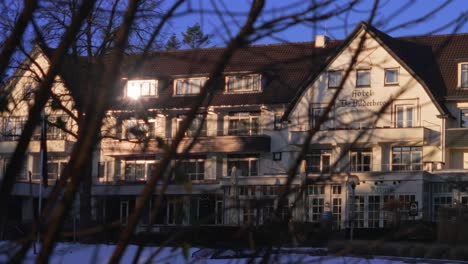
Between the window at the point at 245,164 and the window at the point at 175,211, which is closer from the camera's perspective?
the window at the point at 175,211

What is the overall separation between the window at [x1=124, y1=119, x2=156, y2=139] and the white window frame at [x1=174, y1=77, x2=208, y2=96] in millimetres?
338

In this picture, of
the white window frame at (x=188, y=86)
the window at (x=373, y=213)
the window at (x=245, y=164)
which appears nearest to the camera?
the white window frame at (x=188, y=86)

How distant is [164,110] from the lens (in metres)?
3.31

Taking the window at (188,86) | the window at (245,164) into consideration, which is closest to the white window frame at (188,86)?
the window at (188,86)

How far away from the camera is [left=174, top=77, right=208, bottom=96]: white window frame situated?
2154 millimetres

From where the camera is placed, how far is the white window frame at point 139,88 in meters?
2.53

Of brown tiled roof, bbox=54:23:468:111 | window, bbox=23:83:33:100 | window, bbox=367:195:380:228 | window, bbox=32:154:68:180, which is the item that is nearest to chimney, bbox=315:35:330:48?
brown tiled roof, bbox=54:23:468:111

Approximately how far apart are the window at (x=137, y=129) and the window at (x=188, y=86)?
14.9 inches

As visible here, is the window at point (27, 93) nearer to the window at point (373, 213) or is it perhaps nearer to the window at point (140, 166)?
the window at point (140, 166)

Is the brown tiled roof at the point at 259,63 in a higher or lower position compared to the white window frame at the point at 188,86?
higher

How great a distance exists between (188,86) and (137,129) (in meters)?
0.65

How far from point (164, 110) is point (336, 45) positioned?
3.46ft

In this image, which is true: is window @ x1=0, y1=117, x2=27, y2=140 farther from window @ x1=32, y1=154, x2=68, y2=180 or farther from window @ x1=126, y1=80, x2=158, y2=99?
window @ x1=126, y1=80, x2=158, y2=99

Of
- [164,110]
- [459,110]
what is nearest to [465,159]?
[459,110]
